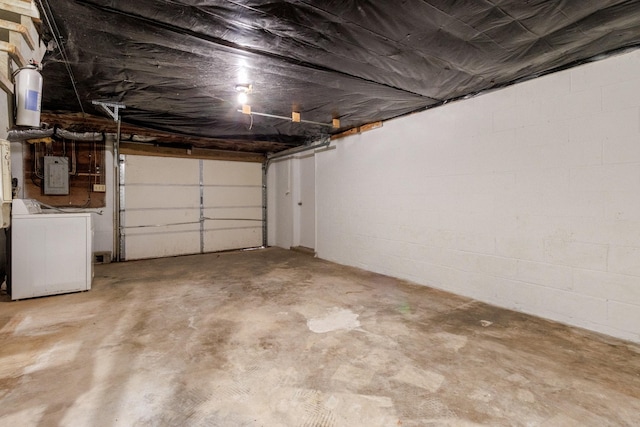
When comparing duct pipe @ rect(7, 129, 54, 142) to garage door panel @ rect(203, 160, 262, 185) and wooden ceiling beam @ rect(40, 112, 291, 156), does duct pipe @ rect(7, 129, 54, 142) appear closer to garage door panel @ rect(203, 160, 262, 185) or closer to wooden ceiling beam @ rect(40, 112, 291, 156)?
wooden ceiling beam @ rect(40, 112, 291, 156)

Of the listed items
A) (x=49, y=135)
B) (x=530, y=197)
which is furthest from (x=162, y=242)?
(x=530, y=197)

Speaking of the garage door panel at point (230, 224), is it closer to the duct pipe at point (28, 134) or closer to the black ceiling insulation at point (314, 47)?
the duct pipe at point (28, 134)

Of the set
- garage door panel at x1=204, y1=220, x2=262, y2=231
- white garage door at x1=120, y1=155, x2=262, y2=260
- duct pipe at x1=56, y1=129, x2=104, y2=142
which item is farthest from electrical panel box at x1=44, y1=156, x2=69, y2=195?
garage door panel at x1=204, y1=220, x2=262, y2=231

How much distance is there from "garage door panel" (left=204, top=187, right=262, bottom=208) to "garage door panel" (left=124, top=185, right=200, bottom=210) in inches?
9.9

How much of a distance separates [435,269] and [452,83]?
2.14 metres

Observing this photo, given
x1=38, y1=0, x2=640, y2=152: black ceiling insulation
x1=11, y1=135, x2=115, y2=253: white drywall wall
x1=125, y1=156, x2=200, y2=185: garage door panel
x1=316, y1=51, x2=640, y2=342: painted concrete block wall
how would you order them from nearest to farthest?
x1=38, y1=0, x2=640, y2=152: black ceiling insulation, x1=316, y1=51, x2=640, y2=342: painted concrete block wall, x1=11, y1=135, x2=115, y2=253: white drywall wall, x1=125, y1=156, x2=200, y2=185: garage door panel

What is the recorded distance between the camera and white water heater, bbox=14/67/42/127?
1.93 metres

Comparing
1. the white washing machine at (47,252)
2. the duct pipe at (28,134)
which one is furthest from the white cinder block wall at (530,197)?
the duct pipe at (28,134)

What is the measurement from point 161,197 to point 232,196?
1.44 m

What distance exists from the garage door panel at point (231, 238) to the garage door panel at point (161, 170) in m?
1.23

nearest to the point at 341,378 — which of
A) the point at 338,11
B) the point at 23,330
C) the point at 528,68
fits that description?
the point at 338,11

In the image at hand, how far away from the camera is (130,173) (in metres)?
5.52

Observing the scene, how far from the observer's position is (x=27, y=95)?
77.2 inches

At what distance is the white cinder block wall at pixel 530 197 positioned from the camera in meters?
2.30
